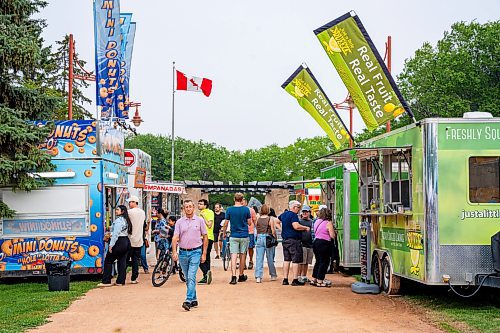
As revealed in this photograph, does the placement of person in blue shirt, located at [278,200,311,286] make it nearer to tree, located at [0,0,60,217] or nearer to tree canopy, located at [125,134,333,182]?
tree, located at [0,0,60,217]

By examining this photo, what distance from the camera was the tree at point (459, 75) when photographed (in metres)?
51.9

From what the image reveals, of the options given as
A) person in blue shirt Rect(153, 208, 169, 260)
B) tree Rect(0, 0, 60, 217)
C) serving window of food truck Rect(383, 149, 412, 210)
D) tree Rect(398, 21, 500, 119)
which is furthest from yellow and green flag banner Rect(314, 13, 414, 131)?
tree Rect(398, 21, 500, 119)

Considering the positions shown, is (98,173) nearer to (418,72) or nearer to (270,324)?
(270,324)

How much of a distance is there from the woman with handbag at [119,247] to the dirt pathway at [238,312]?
0.65 meters

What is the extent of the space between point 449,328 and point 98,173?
393 inches

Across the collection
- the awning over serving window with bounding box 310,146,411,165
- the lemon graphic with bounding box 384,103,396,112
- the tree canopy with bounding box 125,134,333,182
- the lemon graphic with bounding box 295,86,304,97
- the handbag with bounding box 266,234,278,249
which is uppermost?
the tree canopy with bounding box 125,134,333,182

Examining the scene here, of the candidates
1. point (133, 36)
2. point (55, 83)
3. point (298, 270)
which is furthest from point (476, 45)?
point (298, 270)

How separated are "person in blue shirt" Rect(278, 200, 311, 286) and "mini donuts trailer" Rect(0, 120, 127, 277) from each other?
417cm

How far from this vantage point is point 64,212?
60.6 feet

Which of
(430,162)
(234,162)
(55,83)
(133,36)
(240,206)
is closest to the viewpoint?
(430,162)

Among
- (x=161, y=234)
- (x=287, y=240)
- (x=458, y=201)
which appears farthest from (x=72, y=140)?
(x=458, y=201)

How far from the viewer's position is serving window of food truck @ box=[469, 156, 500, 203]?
12.6m

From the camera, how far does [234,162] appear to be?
86812 millimetres

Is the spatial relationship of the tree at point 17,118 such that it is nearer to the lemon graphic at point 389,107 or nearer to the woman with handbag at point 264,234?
the woman with handbag at point 264,234
